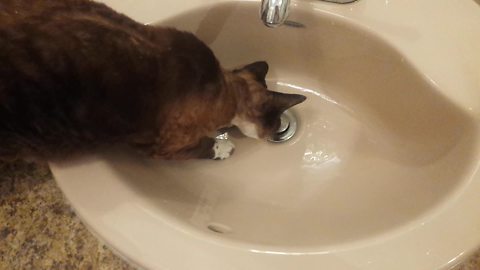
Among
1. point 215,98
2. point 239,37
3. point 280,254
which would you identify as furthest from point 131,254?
point 239,37

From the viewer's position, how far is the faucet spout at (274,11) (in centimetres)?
65

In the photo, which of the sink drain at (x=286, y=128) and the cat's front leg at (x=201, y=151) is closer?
the cat's front leg at (x=201, y=151)

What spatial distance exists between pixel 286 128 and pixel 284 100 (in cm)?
7

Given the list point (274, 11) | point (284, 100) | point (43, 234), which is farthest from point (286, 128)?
point (43, 234)

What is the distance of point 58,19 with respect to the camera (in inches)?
25.9

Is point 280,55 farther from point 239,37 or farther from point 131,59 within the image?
point 131,59

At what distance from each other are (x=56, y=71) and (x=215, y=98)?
273 millimetres

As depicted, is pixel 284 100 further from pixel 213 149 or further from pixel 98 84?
pixel 98 84

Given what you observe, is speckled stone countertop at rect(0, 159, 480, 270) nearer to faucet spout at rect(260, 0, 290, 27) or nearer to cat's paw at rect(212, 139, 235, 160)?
cat's paw at rect(212, 139, 235, 160)

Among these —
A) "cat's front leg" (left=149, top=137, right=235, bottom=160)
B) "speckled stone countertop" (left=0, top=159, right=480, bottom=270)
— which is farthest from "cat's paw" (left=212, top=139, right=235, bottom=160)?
"speckled stone countertop" (left=0, top=159, right=480, bottom=270)

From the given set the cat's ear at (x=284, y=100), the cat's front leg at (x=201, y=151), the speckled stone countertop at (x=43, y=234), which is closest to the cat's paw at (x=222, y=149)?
the cat's front leg at (x=201, y=151)

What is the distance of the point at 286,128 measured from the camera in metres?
0.92

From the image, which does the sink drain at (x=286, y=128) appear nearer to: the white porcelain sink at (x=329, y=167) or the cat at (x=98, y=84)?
the white porcelain sink at (x=329, y=167)

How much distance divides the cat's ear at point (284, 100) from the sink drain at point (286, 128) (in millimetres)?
47
